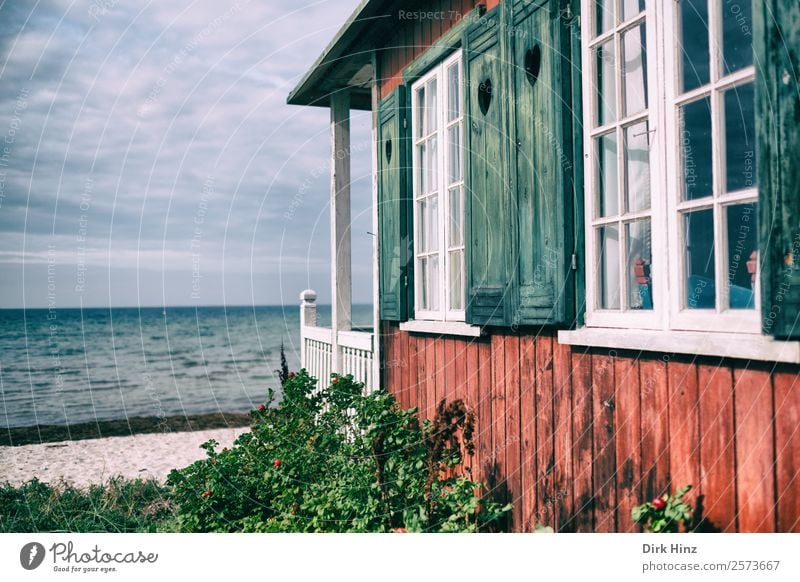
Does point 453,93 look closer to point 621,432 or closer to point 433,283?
point 433,283

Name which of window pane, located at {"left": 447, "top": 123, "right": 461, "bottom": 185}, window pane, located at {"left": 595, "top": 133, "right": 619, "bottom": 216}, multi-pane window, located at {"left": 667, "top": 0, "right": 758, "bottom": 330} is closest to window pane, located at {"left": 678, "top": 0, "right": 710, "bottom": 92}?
multi-pane window, located at {"left": 667, "top": 0, "right": 758, "bottom": 330}

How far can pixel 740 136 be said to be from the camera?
3.14m

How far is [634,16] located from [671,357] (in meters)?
1.49

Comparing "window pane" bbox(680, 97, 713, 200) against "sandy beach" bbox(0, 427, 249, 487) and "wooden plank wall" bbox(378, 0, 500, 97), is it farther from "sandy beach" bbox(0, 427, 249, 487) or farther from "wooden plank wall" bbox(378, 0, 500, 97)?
"sandy beach" bbox(0, 427, 249, 487)

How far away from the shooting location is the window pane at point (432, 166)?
494 centimetres

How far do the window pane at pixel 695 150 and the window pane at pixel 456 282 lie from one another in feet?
5.62

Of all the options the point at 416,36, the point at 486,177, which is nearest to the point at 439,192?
the point at 486,177

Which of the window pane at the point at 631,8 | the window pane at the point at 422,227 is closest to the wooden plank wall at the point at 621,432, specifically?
the window pane at the point at 422,227

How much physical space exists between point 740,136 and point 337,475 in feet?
10.5

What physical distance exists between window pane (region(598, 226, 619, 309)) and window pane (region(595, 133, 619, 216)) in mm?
96

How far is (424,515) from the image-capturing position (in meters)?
3.58

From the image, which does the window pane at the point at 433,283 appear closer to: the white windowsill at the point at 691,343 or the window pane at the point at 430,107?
the window pane at the point at 430,107
